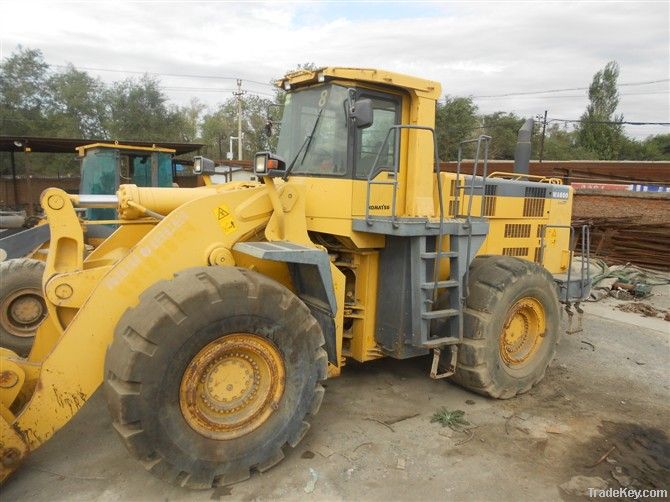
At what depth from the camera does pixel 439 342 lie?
4461 mm

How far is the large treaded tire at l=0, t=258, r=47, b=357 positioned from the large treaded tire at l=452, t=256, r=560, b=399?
4276mm

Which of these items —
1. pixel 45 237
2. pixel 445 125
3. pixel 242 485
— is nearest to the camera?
pixel 242 485

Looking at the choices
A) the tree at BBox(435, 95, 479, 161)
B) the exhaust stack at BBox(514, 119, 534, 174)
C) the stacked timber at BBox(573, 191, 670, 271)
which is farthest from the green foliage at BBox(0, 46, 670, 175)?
the exhaust stack at BBox(514, 119, 534, 174)

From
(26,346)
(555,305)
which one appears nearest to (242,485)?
(26,346)

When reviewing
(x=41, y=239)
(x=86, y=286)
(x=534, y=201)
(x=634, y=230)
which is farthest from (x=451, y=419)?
(x=634, y=230)

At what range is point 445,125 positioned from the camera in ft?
87.8

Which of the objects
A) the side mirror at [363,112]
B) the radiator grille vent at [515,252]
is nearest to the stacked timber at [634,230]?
the radiator grille vent at [515,252]

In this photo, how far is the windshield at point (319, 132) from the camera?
4.34 meters

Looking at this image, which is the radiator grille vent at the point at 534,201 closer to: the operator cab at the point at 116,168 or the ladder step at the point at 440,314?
Result: the ladder step at the point at 440,314

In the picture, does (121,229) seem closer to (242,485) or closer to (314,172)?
(314,172)

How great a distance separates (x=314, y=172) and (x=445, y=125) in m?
23.8

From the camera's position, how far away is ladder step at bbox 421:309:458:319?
438cm

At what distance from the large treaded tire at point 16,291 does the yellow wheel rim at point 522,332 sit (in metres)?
4.70

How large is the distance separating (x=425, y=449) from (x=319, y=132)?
8.98ft
